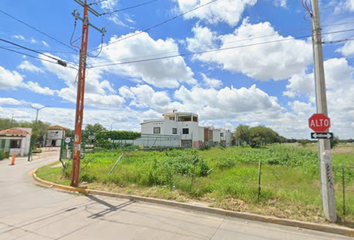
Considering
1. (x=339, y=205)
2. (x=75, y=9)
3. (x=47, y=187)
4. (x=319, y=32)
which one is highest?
(x=75, y=9)

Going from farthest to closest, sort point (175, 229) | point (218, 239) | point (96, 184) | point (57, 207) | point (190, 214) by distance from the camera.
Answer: point (96, 184)
point (57, 207)
point (190, 214)
point (175, 229)
point (218, 239)

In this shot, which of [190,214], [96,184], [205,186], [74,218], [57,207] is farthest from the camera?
[96,184]

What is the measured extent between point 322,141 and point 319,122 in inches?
21.3

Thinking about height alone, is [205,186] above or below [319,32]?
below

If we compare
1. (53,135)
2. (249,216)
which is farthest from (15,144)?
(53,135)

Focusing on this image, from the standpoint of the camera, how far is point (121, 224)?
5.34 m

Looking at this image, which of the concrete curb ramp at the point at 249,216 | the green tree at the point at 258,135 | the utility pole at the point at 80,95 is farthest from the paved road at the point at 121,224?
the green tree at the point at 258,135

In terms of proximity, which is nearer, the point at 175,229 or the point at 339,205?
the point at 175,229

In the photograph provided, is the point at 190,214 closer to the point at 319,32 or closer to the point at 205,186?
the point at 205,186

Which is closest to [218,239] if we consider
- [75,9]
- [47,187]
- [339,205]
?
[339,205]

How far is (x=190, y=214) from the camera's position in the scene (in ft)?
20.4

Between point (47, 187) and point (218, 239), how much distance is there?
9.25m

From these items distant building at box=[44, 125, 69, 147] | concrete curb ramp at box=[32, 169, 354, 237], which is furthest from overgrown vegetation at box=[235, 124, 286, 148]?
concrete curb ramp at box=[32, 169, 354, 237]

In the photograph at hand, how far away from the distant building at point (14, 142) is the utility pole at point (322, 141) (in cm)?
3323
